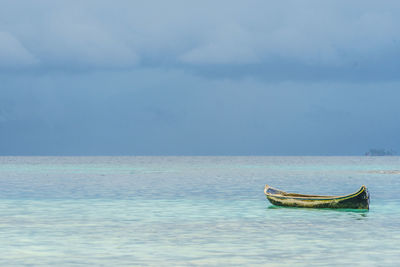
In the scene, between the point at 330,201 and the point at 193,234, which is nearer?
the point at 193,234

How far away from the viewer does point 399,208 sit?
3909 cm

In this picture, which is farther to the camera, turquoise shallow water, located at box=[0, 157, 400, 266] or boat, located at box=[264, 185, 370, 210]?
boat, located at box=[264, 185, 370, 210]

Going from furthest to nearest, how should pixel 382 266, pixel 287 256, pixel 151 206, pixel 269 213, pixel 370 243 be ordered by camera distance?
1. pixel 151 206
2. pixel 269 213
3. pixel 370 243
4. pixel 287 256
5. pixel 382 266

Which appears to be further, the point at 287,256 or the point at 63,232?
the point at 63,232

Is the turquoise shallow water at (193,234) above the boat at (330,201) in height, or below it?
below

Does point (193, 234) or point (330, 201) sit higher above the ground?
point (330, 201)

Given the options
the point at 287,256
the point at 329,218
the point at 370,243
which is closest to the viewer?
the point at 287,256

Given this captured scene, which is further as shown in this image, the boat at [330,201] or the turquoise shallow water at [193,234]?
the boat at [330,201]

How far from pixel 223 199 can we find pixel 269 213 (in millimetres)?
11561

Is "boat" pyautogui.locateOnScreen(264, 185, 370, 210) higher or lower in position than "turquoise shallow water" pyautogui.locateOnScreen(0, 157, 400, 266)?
higher

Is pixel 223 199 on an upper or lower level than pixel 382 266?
upper

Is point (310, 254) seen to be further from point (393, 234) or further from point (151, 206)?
point (151, 206)

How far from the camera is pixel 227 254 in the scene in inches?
803

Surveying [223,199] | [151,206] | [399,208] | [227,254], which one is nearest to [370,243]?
[227,254]
